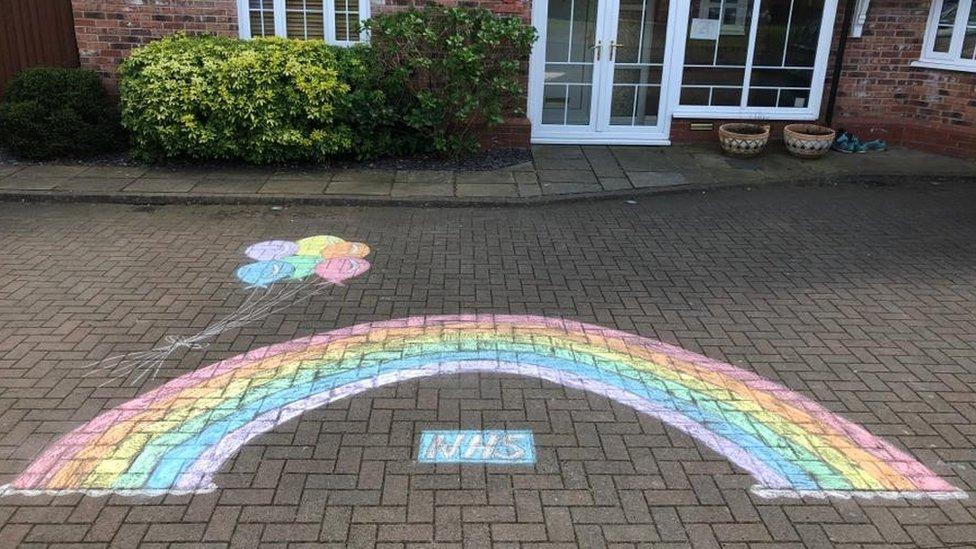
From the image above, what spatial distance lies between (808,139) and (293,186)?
5997 mm

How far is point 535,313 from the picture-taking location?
5172mm

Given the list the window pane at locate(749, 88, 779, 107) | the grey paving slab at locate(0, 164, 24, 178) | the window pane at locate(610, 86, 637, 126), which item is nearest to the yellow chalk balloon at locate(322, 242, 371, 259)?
the grey paving slab at locate(0, 164, 24, 178)

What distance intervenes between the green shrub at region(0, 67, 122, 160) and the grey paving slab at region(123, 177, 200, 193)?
1.25m

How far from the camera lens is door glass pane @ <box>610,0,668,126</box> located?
9531mm

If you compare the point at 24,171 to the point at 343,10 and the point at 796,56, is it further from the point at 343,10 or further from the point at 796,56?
the point at 796,56

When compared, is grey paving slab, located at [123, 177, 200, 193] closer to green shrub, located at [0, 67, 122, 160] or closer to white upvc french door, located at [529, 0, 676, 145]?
green shrub, located at [0, 67, 122, 160]

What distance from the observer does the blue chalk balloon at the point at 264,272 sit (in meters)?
5.62

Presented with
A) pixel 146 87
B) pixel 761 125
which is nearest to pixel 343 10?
pixel 146 87

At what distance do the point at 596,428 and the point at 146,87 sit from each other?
631cm

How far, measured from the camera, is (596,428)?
12.5ft

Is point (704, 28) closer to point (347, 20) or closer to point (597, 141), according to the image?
point (597, 141)

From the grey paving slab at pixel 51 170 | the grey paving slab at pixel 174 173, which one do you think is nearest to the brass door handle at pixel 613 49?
the grey paving slab at pixel 174 173

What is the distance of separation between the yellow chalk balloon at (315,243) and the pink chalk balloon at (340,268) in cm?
28

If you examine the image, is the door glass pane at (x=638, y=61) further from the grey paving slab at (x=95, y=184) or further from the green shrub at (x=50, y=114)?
the green shrub at (x=50, y=114)
